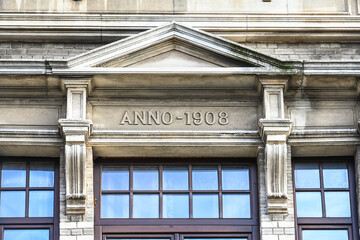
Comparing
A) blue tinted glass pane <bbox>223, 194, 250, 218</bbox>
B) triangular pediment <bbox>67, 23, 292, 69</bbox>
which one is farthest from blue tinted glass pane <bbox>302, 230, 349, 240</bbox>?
triangular pediment <bbox>67, 23, 292, 69</bbox>

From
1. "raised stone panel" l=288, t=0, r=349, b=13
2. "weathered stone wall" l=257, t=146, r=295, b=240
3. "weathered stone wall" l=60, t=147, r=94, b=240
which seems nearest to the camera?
"weathered stone wall" l=60, t=147, r=94, b=240

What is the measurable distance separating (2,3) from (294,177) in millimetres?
5452

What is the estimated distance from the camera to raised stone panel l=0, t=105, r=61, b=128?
79.7 feet

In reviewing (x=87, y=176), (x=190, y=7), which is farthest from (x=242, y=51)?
(x=87, y=176)

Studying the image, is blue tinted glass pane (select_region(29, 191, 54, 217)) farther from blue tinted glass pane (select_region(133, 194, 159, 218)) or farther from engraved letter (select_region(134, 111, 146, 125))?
engraved letter (select_region(134, 111, 146, 125))

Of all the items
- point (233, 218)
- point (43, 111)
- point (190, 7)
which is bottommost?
point (233, 218)

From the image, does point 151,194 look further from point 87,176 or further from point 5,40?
point 5,40

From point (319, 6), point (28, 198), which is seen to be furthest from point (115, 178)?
point (319, 6)

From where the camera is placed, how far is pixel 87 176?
23.9 meters

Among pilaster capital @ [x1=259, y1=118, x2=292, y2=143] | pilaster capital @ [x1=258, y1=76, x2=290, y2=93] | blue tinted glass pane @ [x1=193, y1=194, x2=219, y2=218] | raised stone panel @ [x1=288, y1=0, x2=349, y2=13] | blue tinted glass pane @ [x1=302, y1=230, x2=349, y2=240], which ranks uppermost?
raised stone panel @ [x1=288, y1=0, x2=349, y2=13]

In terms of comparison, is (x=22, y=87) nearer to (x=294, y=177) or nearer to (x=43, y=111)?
(x=43, y=111)

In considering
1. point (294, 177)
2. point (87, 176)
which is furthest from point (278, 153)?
point (87, 176)

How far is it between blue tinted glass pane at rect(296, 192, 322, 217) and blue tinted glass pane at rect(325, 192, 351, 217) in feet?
0.46

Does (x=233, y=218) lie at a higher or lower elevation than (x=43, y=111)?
lower
